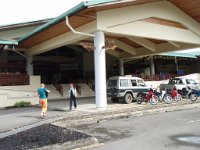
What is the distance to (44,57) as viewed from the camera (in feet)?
114

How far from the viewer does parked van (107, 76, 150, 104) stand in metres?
21.2

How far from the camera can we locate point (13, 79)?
23562mm

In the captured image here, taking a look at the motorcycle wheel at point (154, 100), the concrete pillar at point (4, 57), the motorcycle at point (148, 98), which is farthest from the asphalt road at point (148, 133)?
the concrete pillar at point (4, 57)

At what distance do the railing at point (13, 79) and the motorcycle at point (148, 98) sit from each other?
9.05 metres

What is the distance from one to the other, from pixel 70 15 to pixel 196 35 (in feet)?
34.8

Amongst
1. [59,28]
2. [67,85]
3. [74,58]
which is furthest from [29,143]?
[74,58]

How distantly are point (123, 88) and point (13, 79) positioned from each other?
324 inches

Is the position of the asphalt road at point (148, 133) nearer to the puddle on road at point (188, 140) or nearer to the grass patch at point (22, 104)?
the puddle on road at point (188, 140)

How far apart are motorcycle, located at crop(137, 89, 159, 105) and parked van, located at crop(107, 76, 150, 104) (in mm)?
1041

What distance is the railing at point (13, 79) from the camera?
22875 mm

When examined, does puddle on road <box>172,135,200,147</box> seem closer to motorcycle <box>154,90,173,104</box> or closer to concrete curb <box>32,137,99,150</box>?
concrete curb <box>32,137,99,150</box>

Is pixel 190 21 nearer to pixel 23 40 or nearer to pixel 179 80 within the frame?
pixel 179 80

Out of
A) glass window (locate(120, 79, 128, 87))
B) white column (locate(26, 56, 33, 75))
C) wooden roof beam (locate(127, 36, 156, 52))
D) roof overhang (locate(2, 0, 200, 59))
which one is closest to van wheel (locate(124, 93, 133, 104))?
glass window (locate(120, 79, 128, 87))

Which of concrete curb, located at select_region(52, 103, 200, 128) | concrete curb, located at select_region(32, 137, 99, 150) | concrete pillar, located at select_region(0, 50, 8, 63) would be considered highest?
concrete pillar, located at select_region(0, 50, 8, 63)
